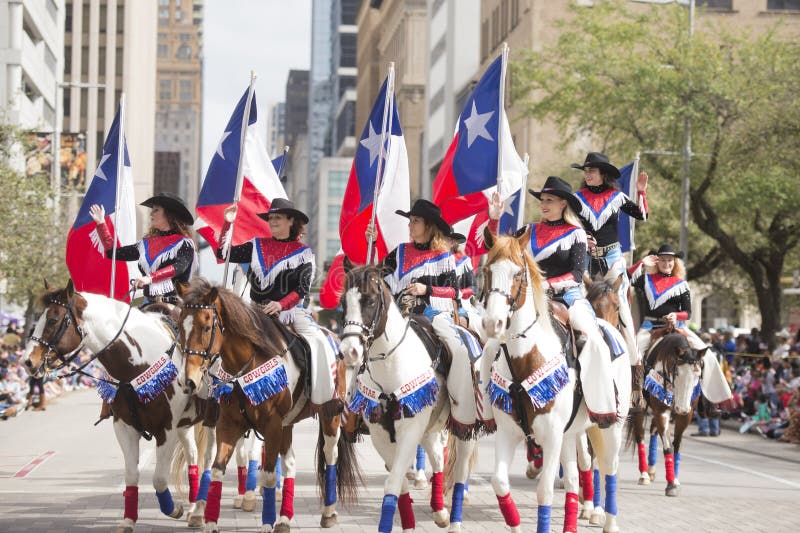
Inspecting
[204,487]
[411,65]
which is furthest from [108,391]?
[411,65]

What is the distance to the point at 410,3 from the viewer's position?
393 ft

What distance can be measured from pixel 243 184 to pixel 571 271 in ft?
14.1

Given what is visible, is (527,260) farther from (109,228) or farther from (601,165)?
(109,228)

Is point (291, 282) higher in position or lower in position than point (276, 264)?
lower

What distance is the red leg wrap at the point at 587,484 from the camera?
12055 millimetres

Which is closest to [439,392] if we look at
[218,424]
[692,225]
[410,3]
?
[218,424]

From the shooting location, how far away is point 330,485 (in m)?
11.1

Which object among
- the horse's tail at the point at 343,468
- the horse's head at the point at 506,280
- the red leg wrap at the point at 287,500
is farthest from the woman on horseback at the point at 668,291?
the red leg wrap at the point at 287,500

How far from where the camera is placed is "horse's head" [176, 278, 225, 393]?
9461 millimetres

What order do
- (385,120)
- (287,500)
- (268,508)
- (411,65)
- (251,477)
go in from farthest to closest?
1. (411,65)
2. (385,120)
3. (251,477)
4. (287,500)
5. (268,508)

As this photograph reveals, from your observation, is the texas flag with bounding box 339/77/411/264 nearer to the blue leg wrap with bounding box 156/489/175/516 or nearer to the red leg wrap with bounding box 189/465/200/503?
the red leg wrap with bounding box 189/465/200/503

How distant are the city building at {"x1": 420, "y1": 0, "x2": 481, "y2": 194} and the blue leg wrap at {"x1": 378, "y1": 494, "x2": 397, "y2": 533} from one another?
71631 millimetres

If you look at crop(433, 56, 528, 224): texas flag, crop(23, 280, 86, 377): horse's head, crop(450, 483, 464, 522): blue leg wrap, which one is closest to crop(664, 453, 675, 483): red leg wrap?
crop(433, 56, 528, 224): texas flag

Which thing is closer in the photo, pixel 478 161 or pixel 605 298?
pixel 605 298
